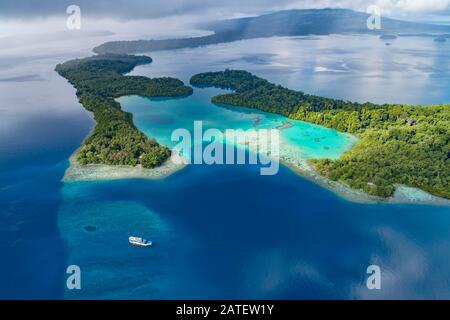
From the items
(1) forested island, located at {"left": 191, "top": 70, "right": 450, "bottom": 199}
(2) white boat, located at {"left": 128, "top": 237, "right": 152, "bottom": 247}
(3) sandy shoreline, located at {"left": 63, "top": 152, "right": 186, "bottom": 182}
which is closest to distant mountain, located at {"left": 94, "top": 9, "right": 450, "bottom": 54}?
(1) forested island, located at {"left": 191, "top": 70, "right": 450, "bottom": 199}

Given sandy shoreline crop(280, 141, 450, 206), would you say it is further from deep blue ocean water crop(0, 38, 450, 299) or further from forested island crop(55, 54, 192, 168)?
forested island crop(55, 54, 192, 168)

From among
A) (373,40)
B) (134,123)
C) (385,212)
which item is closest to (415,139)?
(385,212)

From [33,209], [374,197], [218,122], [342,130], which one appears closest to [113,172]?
[33,209]

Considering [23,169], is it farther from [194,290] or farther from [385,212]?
[385,212]

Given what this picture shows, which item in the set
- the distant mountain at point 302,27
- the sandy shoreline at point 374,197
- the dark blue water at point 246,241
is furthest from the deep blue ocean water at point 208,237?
the distant mountain at point 302,27

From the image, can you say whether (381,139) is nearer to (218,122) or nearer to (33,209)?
(218,122)
